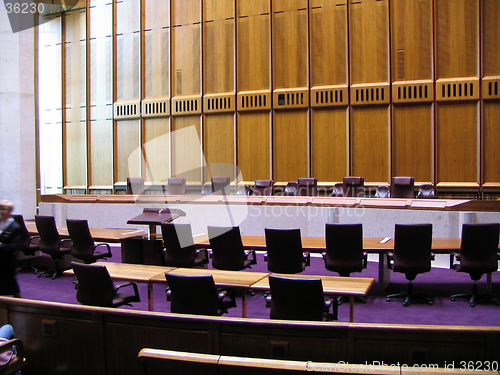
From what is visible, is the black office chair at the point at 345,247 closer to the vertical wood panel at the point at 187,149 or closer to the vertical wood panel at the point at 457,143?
the vertical wood panel at the point at 457,143

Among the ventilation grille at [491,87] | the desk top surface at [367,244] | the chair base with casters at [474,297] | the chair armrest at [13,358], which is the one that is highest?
the ventilation grille at [491,87]

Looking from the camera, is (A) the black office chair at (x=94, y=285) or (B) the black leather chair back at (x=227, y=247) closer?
(A) the black office chair at (x=94, y=285)

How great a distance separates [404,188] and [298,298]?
487cm

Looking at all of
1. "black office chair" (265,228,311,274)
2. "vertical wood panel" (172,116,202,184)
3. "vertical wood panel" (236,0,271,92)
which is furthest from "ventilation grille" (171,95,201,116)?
"black office chair" (265,228,311,274)

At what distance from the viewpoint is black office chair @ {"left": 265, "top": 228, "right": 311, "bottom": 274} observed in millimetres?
4449

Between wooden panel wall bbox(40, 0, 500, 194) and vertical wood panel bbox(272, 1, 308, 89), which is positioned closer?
wooden panel wall bbox(40, 0, 500, 194)

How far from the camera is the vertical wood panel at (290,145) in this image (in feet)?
31.4

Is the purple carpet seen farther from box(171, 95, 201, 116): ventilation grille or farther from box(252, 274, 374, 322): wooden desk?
box(171, 95, 201, 116): ventilation grille

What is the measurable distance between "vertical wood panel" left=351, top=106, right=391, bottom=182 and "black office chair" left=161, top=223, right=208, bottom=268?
5.26 metres

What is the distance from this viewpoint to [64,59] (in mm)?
11898

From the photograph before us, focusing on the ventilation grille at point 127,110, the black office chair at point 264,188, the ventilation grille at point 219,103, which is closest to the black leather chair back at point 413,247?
the black office chair at point 264,188

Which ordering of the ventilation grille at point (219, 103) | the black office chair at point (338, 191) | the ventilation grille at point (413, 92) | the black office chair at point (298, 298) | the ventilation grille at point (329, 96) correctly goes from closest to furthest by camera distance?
the black office chair at point (298, 298) → the black office chair at point (338, 191) → the ventilation grille at point (413, 92) → the ventilation grille at point (329, 96) → the ventilation grille at point (219, 103)

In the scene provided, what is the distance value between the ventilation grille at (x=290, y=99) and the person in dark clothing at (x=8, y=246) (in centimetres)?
683

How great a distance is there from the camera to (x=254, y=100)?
993 cm
